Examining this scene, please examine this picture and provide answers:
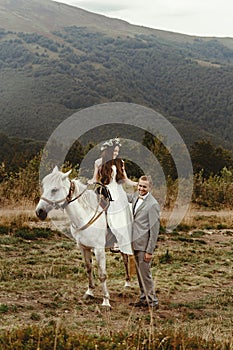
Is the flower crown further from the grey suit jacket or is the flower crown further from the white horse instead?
the grey suit jacket

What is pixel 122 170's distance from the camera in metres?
7.64

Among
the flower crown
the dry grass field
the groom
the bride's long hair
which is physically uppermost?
the flower crown

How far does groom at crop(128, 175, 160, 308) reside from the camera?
7.02m

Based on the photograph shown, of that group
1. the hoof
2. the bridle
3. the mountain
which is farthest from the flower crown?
the mountain

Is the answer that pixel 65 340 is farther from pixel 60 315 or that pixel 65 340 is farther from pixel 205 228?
pixel 205 228

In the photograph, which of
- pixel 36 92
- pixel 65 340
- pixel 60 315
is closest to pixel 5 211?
pixel 60 315

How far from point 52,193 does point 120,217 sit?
1.15 metres

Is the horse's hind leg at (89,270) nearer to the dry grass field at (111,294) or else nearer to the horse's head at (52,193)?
the dry grass field at (111,294)

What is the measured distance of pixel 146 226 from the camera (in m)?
7.07

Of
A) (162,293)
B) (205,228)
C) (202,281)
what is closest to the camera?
(162,293)

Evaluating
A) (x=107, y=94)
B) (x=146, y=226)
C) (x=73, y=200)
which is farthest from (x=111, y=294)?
(x=107, y=94)

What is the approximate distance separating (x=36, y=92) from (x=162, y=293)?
475 ft

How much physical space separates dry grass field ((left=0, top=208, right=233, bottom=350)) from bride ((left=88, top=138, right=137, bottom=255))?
3.21 feet

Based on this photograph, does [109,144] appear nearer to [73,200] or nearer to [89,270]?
[73,200]
